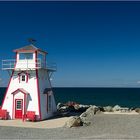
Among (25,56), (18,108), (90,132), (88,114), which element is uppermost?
(25,56)

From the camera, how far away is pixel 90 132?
2077cm

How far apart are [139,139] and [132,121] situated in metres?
6.94

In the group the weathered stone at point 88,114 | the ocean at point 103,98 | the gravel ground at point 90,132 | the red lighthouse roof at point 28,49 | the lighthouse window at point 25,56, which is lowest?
the gravel ground at point 90,132

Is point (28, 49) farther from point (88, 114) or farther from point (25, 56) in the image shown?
point (88, 114)

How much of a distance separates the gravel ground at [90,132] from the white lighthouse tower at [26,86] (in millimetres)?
4498

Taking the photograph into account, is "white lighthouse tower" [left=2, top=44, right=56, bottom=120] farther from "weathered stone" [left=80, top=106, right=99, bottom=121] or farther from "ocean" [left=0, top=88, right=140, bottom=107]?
"ocean" [left=0, top=88, right=140, bottom=107]

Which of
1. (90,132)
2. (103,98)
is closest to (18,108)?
(90,132)

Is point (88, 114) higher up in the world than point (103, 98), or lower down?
lower down

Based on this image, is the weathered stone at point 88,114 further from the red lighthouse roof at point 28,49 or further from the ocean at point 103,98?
the ocean at point 103,98

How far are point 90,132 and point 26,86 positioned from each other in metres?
8.79

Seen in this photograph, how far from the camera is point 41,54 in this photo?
2861cm

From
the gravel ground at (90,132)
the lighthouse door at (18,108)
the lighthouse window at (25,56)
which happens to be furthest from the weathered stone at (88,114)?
the lighthouse window at (25,56)

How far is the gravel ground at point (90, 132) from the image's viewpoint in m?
19.2

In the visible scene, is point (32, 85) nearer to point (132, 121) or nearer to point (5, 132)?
point (5, 132)
